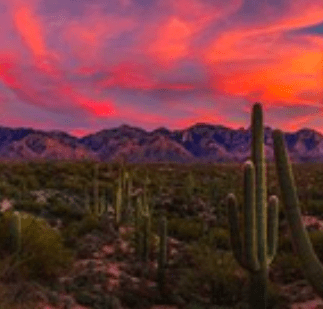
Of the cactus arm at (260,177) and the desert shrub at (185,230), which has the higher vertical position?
the cactus arm at (260,177)

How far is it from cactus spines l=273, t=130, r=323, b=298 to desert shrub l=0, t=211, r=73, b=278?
21.6 ft

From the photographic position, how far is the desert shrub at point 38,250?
13.1 meters

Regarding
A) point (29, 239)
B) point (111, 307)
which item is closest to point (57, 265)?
point (29, 239)

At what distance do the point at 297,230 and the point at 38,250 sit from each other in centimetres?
744

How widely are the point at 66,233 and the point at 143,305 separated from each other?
261 inches

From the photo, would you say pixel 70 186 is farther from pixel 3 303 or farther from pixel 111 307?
pixel 3 303

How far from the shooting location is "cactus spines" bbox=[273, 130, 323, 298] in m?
6.96

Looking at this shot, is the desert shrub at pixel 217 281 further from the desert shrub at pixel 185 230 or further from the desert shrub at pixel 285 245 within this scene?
the desert shrub at pixel 185 230

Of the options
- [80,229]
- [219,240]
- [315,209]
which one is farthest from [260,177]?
[315,209]

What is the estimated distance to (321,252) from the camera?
50.8ft

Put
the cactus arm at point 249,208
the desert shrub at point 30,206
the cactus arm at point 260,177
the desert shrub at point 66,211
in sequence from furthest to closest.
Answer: the desert shrub at point 30,206 → the desert shrub at point 66,211 → the cactus arm at point 260,177 → the cactus arm at point 249,208

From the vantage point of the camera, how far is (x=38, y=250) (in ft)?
43.8

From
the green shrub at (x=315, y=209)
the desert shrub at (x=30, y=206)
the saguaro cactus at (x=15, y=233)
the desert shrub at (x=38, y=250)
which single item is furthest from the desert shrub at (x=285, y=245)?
the desert shrub at (x=30, y=206)

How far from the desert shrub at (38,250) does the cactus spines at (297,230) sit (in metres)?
6.59
